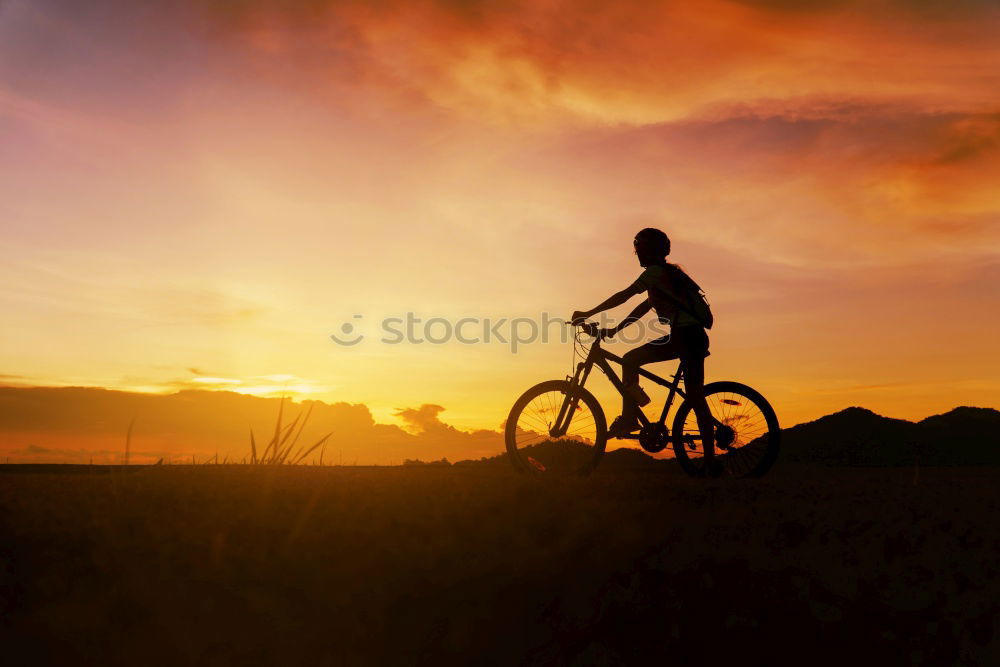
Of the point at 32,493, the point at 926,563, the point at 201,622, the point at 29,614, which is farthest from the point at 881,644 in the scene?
the point at 32,493

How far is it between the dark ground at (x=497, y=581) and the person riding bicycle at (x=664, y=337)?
7.81 feet

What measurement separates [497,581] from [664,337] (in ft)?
13.5

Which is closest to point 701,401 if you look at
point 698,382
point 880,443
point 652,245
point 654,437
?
point 698,382

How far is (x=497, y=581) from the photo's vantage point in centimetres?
428

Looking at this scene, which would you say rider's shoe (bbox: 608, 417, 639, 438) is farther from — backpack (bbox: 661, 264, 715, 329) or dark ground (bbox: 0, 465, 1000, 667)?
dark ground (bbox: 0, 465, 1000, 667)

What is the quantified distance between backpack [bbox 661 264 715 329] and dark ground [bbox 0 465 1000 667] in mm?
2431

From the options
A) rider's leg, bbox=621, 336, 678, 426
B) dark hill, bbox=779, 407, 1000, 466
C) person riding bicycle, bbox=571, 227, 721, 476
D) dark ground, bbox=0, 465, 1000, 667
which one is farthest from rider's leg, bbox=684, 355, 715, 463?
dark hill, bbox=779, 407, 1000, 466

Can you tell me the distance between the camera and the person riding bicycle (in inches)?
302

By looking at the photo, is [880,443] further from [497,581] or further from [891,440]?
[497,581]

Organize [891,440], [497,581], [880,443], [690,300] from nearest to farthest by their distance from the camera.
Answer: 1. [497,581]
2. [690,300]
3. [880,443]
4. [891,440]

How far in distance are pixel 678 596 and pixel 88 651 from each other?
2950 millimetres

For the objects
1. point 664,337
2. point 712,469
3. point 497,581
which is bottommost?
point 497,581

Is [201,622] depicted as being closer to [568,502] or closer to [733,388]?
[568,502]

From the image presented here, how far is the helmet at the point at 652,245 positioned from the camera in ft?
25.6
